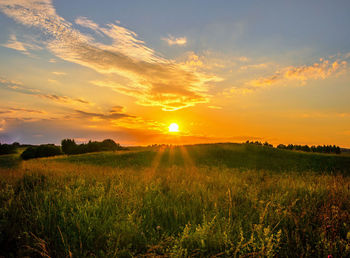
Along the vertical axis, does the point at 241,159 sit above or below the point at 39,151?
below

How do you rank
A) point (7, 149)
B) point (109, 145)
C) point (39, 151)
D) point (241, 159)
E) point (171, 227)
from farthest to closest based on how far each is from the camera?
point (109, 145) < point (7, 149) < point (39, 151) < point (241, 159) < point (171, 227)

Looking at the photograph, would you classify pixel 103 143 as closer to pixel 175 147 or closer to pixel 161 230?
pixel 175 147

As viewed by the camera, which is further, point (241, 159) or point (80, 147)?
point (80, 147)

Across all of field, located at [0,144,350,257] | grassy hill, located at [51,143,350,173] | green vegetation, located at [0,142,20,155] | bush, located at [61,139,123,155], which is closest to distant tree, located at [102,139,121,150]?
bush, located at [61,139,123,155]

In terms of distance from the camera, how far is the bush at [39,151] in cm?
4090

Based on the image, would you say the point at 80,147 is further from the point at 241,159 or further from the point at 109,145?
the point at 241,159

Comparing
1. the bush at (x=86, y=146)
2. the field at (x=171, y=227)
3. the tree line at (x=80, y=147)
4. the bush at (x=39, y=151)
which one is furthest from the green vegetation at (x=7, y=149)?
the field at (x=171, y=227)

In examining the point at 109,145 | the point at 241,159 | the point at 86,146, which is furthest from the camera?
the point at 109,145

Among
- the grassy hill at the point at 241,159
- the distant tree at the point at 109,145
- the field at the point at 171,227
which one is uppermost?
the distant tree at the point at 109,145

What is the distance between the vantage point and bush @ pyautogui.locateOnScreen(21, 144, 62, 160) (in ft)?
134

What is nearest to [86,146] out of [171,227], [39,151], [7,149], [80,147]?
[80,147]

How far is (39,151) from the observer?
139 ft

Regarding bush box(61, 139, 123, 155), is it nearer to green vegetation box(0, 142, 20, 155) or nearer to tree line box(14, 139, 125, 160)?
tree line box(14, 139, 125, 160)

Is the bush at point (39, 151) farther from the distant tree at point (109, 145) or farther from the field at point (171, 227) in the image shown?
the field at point (171, 227)
